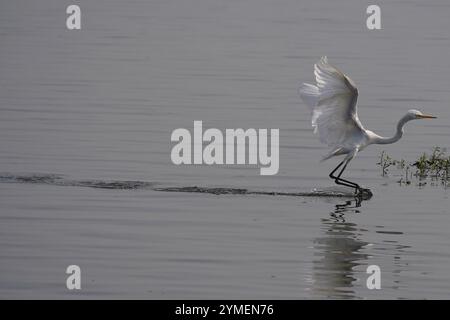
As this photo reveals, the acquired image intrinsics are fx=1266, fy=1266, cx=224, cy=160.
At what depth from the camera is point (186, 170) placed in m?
18.0

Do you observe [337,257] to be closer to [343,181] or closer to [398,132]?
[343,181]

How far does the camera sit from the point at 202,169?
18.2 meters

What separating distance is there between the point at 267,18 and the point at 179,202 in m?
24.1

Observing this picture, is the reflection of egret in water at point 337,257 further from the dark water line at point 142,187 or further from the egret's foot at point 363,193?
the dark water line at point 142,187

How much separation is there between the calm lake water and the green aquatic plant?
0.78ft

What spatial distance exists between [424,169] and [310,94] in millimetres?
2479

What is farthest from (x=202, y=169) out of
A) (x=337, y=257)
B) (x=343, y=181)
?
(x=337, y=257)

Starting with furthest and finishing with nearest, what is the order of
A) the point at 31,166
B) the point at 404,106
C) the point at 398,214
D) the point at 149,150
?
1. the point at 404,106
2. the point at 149,150
3. the point at 31,166
4. the point at 398,214

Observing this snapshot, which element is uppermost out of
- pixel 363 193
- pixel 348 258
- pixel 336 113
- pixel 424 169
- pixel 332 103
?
pixel 332 103

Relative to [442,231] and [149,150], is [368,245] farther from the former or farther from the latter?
[149,150]

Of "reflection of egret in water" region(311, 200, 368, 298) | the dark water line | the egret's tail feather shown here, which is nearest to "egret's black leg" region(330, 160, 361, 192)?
the dark water line

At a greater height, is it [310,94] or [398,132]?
[310,94]

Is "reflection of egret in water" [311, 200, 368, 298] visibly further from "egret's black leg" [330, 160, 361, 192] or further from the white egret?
the white egret
